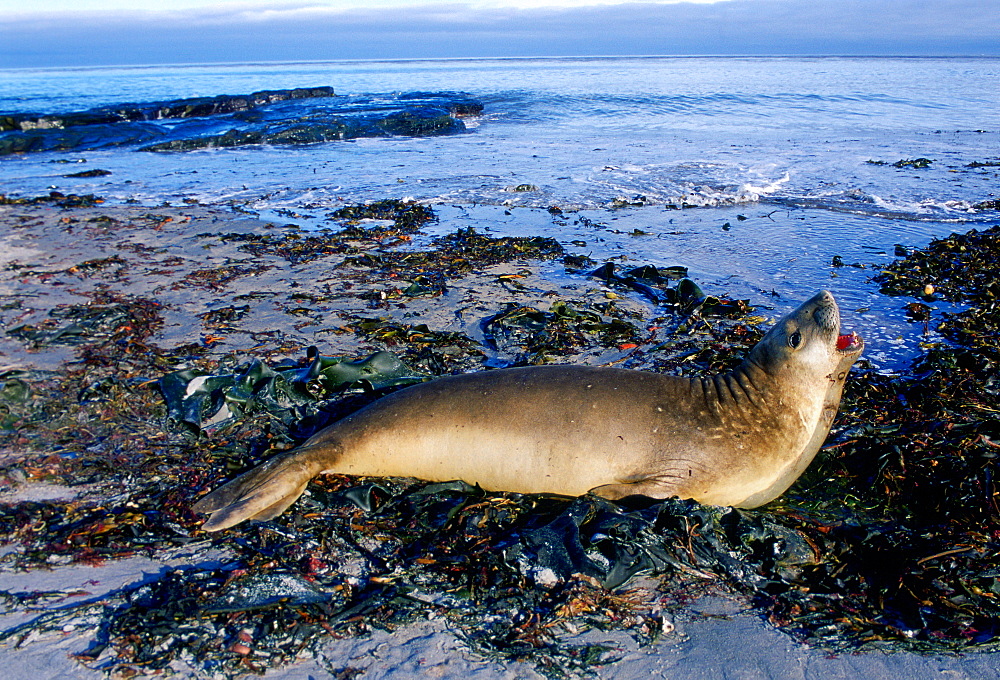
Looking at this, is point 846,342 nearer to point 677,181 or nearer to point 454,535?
point 454,535

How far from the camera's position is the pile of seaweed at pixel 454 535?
2619 millimetres

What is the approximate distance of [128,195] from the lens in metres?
12.2

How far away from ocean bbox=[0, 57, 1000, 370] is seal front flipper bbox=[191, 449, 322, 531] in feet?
13.2

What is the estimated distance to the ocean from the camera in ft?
25.5

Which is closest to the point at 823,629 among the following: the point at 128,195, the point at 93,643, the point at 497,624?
the point at 497,624

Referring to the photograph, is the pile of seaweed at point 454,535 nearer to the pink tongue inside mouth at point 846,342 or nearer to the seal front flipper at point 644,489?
the seal front flipper at point 644,489

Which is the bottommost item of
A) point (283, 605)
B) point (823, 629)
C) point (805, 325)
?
point (823, 629)

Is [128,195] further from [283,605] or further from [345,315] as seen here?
[283,605]

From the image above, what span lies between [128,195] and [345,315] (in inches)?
327

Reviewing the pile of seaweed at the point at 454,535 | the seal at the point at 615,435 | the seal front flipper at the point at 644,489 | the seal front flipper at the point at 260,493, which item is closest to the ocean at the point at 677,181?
the pile of seaweed at the point at 454,535

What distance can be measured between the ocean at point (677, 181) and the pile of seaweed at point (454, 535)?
5.51 feet

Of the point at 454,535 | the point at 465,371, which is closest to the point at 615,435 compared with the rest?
the point at 454,535

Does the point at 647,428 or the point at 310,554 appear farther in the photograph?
the point at 647,428

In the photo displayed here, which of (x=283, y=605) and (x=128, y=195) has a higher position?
(x=128, y=195)
